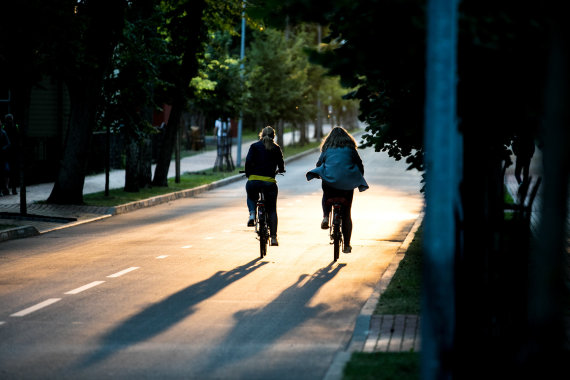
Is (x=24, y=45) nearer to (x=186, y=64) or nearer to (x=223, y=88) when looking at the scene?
(x=186, y=64)

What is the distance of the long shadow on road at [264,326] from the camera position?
24.2 feet

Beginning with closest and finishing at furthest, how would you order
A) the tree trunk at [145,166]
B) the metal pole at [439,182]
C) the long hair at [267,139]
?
the metal pole at [439,182]
the long hair at [267,139]
the tree trunk at [145,166]

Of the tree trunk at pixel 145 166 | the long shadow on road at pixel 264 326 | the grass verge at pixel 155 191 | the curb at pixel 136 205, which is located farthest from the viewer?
the tree trunk at pixel 145 166

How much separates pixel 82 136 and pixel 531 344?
18789 millimetres

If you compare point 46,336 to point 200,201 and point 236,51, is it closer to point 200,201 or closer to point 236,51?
point 200,201

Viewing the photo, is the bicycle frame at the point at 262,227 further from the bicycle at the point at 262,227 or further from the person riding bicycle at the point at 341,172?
the person riding bicycle at the point at 341,172

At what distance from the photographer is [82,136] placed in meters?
22.6

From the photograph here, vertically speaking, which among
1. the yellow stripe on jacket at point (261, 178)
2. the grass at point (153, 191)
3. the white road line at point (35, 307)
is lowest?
the grass at point (153, 191)

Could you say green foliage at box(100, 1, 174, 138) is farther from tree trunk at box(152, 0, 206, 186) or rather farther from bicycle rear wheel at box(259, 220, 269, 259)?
bicycle rear wheel at box(259, 220, 269, 259)

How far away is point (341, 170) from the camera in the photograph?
541 inches

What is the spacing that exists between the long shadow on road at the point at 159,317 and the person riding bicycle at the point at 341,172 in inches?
79.8

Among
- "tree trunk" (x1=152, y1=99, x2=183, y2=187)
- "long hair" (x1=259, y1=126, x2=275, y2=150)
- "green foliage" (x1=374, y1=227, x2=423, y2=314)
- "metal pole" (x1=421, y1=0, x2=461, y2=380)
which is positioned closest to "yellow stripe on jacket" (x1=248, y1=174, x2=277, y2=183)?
"long hair" (x1=259, y1=126, x2=275, y2=150)

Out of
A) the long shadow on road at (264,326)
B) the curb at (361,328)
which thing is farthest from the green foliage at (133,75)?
the long shadow on road at (264,326)

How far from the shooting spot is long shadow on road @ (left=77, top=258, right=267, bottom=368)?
26.6 ft
